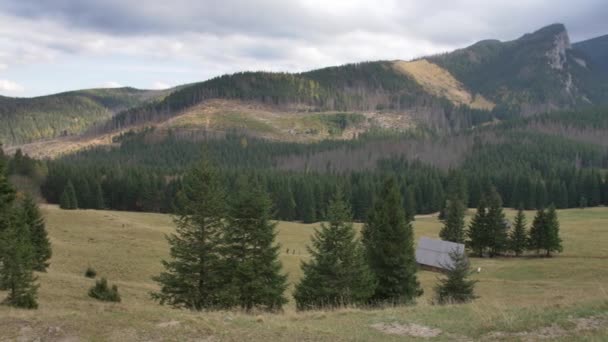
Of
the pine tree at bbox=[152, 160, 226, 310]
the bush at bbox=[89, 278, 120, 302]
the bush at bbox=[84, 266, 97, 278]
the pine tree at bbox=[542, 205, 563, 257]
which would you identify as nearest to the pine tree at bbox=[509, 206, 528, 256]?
the pine tree at bbox=[542, 205, 563, 257]

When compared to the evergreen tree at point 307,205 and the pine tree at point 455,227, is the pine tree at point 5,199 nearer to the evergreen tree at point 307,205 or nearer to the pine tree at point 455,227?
the pine tree at point 455,227

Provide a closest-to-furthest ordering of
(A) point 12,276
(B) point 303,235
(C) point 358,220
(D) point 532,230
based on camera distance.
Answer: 1. (A) point 12,276
2. (D) point 532,230
3. (B) point 303,235
4. (C) point 358,220

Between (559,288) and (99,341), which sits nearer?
(99,341)

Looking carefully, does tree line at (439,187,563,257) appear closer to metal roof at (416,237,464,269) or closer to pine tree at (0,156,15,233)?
metal roof at (416,237,464,269)

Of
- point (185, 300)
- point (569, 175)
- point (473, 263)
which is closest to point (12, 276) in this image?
point (185, 300)

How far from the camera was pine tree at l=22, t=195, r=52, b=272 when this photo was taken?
38891 mm

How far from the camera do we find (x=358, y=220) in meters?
121

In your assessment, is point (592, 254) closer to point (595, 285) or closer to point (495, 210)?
point (495, 210)

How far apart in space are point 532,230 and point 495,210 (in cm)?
567

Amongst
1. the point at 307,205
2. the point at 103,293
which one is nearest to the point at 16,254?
the point at 103,293

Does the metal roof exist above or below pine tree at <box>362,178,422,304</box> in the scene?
below

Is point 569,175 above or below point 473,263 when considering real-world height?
above

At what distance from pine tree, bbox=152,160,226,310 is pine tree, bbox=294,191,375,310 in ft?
16.0

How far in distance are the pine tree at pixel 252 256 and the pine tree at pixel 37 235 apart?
21773 millimetres
